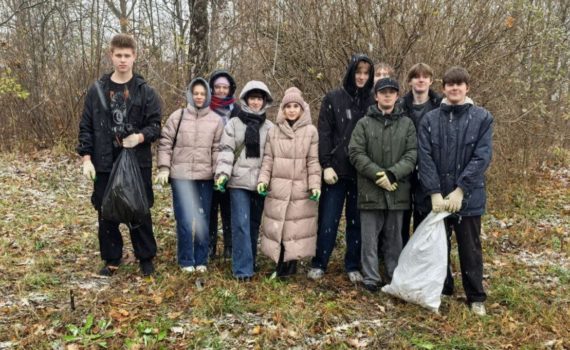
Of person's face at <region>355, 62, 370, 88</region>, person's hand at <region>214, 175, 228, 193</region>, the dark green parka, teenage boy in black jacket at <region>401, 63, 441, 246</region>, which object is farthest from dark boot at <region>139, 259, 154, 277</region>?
person's face at <region>355, 62, 370, 88</region>

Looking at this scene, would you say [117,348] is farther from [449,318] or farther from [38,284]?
[449,318]

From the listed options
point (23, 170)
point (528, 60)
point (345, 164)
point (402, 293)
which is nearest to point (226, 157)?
point (345, 164)

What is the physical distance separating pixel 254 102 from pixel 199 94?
1.70 ft

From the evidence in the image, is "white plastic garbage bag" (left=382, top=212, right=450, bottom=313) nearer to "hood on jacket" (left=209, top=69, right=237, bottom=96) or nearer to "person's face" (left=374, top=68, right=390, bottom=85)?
"person's face" (left=374, top=68, right=390, bottom=85)

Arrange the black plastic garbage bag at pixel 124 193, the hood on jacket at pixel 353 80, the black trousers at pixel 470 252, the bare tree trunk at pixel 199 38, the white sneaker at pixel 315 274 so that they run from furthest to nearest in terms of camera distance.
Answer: the bare tree trunk at pixel 199 38
the white sneaker at pixel 315 274
the hood on jacket at pixel 353 80
the black plastic garbage bag at pixel 124 193
the black trousers at pixel 470 252

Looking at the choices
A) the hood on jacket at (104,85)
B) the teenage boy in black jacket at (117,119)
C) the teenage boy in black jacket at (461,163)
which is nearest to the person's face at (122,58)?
the teenage boy in black jacket at (117,119)

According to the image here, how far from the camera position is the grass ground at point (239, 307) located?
3.46 metres

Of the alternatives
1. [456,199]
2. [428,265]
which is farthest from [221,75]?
[428,265]

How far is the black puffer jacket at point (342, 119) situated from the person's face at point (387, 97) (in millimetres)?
316

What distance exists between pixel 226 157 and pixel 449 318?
93.8 inches

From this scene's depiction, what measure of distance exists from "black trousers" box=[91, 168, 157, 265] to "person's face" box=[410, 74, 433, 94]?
2.60 metres

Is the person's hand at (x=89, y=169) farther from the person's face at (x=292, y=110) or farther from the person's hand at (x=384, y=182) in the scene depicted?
the person's hand at (x=384, y=182)

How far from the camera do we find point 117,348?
330cm

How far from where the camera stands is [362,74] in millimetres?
4336
